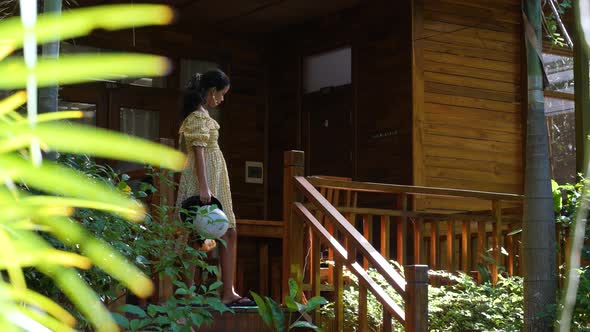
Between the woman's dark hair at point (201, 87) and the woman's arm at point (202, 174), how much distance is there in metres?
0.25

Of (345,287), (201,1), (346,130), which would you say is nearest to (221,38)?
(201,1)

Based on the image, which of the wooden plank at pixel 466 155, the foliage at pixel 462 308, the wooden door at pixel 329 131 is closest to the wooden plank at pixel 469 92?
the wooden plank at pixel 466 155

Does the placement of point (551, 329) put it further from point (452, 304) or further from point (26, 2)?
point (26, 2)

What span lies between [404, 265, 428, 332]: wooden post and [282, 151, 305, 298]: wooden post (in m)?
1.30

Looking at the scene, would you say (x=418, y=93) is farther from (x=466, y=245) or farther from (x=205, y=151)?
(x=205, y=151)

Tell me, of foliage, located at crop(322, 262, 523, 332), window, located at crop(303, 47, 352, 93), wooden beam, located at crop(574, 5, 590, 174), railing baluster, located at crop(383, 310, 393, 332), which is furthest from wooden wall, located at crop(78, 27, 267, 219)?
railing baluster, located at crop(383, 310, 393, 332)

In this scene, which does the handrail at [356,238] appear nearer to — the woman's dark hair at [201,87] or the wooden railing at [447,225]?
the wooden railing at [447,225]

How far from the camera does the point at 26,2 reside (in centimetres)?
56

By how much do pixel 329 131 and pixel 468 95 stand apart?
67.2 inches

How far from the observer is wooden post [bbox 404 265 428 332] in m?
4.70

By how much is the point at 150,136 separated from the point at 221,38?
155 cm

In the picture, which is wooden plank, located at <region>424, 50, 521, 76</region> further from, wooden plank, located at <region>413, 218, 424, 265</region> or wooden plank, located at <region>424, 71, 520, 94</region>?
wooden plank, located at <region>413, 218, 424, 265</region>

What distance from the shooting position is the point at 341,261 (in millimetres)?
→ 5520

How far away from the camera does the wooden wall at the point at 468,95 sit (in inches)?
386
